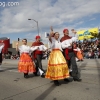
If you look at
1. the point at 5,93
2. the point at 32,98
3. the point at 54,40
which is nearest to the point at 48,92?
the point at 32,98

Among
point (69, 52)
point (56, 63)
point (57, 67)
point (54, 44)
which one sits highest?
point (54, 44)

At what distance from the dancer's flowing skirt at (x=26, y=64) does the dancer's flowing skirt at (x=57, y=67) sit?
2.04 m

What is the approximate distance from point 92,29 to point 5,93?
2796cm

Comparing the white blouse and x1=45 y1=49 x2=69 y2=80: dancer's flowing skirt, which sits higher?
the white blouse

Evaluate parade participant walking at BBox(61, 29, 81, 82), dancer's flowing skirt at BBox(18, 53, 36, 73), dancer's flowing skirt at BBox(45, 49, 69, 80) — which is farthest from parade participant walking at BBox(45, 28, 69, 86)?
dancer's flowing skirt at BBox(18, 53, 36, 73)

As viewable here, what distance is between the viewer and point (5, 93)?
570cm

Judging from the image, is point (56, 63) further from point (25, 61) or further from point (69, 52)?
point (25, 61)

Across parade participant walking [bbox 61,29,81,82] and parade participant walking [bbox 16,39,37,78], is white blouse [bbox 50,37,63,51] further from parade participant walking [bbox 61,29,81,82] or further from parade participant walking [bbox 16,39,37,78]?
parade participant walking [bbox 16,39,37,78]

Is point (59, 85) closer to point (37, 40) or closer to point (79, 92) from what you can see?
point (79, 92)

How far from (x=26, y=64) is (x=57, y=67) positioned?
2383 mm

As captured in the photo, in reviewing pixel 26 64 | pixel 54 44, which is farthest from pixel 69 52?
pixel 26 64

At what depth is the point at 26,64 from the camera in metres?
8.23

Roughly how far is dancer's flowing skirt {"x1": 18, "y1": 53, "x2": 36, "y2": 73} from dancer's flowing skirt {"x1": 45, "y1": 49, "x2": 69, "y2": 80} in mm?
2037

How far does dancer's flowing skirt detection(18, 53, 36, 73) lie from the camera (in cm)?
823
